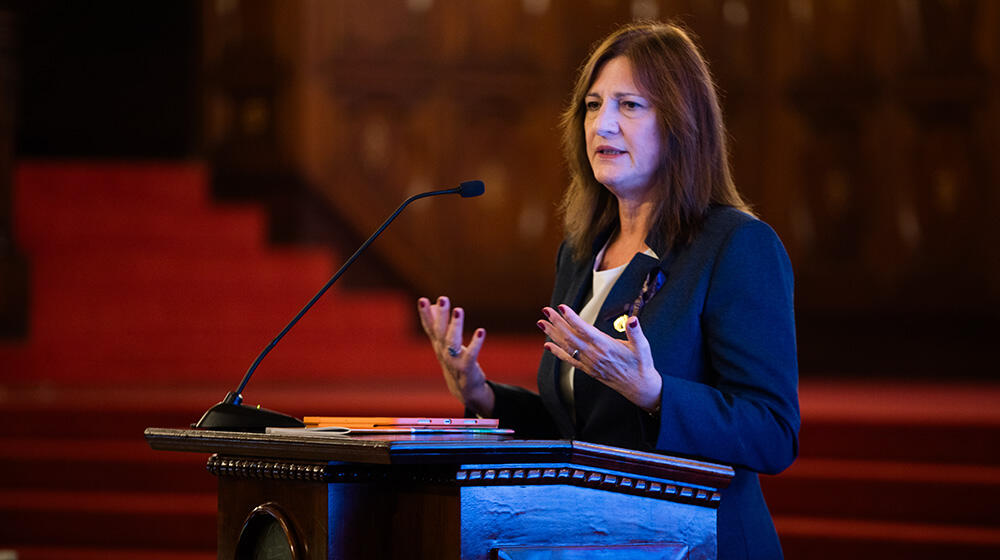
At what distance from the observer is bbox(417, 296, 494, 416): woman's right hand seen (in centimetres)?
185

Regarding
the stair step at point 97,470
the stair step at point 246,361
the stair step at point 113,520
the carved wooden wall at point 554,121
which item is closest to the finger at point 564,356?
the stair step at point 113,520

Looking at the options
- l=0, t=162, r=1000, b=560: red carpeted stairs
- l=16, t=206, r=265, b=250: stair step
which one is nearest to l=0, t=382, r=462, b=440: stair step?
l=0, t=162, r=1000, b=560: red carpeted stairs

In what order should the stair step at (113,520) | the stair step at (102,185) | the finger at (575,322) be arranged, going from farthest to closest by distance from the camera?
the stair step at (102,185)
the stair step at (113,520)
the finger at (575,322)

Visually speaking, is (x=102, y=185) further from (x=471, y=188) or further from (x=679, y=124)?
(x=679, y=124)

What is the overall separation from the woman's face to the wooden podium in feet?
1.74

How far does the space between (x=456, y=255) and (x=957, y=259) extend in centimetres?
254

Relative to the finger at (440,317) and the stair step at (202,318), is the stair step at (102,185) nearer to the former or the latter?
the stair step at (202,318)

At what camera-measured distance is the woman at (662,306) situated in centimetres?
155

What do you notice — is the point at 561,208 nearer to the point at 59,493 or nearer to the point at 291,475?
the point at 291,475

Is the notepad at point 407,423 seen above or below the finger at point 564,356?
below

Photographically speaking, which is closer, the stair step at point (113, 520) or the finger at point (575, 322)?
the finger at point (575, 322)

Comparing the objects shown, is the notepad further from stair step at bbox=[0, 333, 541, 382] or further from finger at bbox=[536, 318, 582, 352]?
stair step at bbox=[0, 333, 541, 382]

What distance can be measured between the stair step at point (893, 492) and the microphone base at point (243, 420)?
2488 mm

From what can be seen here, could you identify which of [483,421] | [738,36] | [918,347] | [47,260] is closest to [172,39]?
[47,260]
